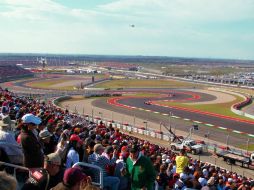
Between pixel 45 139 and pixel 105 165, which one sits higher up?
pixel 45 139

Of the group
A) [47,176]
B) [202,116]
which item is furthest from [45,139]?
[202,116]

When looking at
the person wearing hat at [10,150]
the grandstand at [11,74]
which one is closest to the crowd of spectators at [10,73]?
the grandstand at [11,74]

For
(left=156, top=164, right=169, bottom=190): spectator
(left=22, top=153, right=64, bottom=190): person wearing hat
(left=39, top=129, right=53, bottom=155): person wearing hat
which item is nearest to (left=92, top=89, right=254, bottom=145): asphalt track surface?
(left=156, top=164, right=169, bottom=190): spectator

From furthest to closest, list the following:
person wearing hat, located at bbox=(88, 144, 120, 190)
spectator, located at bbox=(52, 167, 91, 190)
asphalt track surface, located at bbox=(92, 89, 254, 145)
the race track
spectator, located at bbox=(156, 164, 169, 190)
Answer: the race track
asphalt track surface, located at bbox=(92, 89, 254, 145)
spectator, located at bbox=(156, 164, 169, 190)
person wearing hat, located at bbox=(88, 144, 120, 190)
spectator, located at bbox=(52, 167, 91, 190)

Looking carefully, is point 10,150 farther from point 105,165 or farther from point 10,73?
point 10,73

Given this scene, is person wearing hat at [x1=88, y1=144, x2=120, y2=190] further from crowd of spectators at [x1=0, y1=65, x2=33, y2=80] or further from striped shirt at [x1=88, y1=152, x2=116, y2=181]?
crowd of spectators at [x1=0, y1=65, x2=33, y2=80]

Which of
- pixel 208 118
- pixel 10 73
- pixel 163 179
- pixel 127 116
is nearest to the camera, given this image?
pixel 163 179

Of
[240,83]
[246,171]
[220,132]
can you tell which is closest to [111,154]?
[246,171]

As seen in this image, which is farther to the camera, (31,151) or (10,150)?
(10,150)

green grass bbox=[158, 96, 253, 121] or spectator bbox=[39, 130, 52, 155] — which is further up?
spectator bbox=[39, 130, 52, 155]

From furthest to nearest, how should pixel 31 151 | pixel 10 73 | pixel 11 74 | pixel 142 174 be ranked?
pixel 10 73 → pixel 11 74 → pixel 142 174 → pixel 31 151

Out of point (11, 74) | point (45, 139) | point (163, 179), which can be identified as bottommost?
point (11, 74)

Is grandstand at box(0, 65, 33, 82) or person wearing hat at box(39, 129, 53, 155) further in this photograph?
grandstand at box(0, 65, 33, 82)
